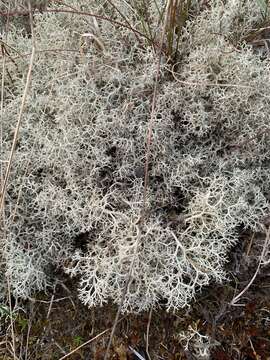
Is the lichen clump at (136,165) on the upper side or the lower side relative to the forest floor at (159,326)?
upper

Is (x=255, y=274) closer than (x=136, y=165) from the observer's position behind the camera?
Yes

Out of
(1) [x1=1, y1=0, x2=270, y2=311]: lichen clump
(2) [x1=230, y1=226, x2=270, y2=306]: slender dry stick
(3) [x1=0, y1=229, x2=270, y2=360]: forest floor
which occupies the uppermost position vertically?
(1) [x1=1, y1=0, x2=270, y2=311]: lichen clump

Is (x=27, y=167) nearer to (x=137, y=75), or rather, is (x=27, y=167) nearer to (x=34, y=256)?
(x=34, y=256)

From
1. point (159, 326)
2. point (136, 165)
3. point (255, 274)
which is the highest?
point (136, 165)

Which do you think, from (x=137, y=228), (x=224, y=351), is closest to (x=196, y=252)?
(x=137, y=228)

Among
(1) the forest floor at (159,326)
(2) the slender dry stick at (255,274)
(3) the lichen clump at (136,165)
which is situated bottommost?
(1) the forest floor at (159,326)

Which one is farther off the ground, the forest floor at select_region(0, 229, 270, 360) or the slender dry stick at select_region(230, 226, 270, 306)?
the slender dry stick at select_region(230, 226, 270, 306)

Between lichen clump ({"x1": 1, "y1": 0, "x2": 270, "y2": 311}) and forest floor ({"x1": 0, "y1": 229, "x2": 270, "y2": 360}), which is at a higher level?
lichen clump ({"x1": 1, "y1": 0, "x2": 270, "y2": 311})

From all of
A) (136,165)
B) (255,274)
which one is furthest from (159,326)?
(136,165)

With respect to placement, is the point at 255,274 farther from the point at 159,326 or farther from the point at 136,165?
the point at 136,165

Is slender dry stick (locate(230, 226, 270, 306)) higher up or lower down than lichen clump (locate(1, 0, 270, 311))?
lower down

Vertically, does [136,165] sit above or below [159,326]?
above
